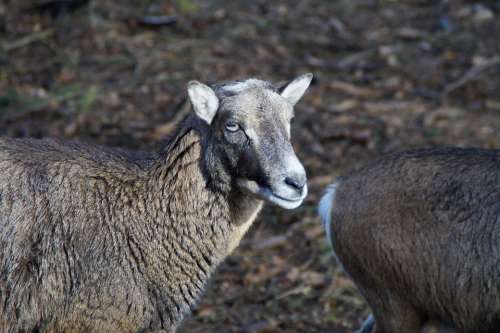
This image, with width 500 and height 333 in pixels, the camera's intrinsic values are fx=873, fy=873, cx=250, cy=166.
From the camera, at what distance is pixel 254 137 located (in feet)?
16.5

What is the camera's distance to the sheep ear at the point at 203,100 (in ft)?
16.6

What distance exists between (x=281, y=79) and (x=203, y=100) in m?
5.79

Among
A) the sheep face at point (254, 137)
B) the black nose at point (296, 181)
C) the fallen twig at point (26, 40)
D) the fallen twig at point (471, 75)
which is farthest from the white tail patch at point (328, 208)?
the fallen twig at point (26, 40)

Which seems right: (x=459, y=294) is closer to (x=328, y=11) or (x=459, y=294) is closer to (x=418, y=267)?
(x=418, y=267)

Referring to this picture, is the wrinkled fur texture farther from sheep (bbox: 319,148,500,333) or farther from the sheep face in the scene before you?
sheep (bbox: 319,148,500,333)

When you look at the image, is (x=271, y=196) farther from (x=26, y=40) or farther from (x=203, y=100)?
(x=26, y=40)

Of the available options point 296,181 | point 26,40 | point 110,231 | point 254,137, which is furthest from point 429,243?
point 26,40

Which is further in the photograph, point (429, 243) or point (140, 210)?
point (429, 243)

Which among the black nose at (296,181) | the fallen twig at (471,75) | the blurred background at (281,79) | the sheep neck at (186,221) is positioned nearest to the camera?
the black nose at (296,181)

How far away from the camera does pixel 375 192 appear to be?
5.88m

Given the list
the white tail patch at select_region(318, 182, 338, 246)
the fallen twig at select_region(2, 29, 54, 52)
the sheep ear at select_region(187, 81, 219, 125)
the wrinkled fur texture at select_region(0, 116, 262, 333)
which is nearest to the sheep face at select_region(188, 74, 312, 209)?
the sheep ear at select_region(187, 81, 219, 125)

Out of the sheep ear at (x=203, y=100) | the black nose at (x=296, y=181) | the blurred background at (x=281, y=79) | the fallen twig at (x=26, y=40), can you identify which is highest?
the sheep ear at (x=203, y=100)

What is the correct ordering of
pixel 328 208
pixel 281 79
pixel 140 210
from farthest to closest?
pixel 281 79, pixel 328 208, pixel 140 210

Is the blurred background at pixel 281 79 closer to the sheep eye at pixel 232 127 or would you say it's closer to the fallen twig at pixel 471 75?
the fallen twig at pixel 471 75
